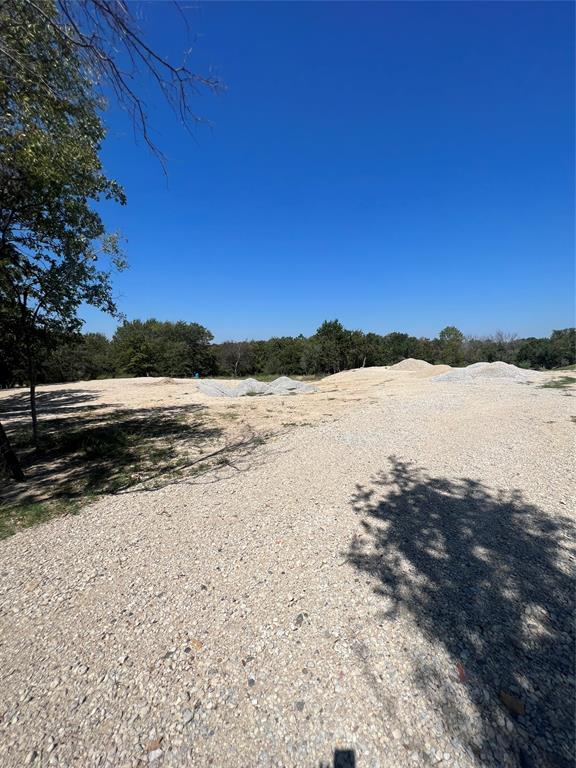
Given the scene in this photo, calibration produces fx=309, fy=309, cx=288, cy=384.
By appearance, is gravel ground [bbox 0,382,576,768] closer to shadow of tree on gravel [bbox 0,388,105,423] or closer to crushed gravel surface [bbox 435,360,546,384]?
shadow of tree on gravel [bbox 0,388,105,423]

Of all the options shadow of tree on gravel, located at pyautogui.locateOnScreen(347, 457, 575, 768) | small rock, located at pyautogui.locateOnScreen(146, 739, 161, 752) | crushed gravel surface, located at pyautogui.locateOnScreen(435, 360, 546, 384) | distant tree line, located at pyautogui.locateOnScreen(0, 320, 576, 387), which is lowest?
small rock, located at pyautogui.locateOnScreen(146, 739, 161, 752)

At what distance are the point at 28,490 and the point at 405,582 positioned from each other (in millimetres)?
5669

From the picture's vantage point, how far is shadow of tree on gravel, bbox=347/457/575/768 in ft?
5.66

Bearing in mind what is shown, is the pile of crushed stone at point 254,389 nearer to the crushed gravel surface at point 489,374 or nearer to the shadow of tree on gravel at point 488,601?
the crushed gravel surface at point 489,374

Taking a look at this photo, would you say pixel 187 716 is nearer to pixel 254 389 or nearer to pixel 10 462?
pixel 10 462

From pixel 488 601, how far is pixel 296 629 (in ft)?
5.23

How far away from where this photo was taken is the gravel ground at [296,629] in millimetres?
1707

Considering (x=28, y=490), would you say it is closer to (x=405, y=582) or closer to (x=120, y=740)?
(x=120, y=740)

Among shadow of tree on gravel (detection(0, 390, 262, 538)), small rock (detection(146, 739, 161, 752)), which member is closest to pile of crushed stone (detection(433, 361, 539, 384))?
shadow of tree on gravel (detection(0, 390, 262, 538))

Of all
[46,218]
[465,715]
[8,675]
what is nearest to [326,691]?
[465,715]

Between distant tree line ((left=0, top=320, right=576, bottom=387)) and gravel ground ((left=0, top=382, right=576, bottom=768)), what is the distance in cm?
3207

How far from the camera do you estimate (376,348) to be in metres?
45.8

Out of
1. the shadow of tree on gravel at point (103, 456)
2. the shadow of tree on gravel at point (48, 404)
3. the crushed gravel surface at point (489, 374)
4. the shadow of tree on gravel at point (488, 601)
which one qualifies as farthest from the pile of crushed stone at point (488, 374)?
the shadow of tree on gravel at point (48, 404)

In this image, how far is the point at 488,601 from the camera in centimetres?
253
